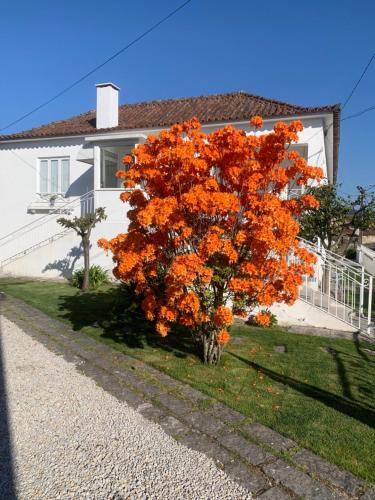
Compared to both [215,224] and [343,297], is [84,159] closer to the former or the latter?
[343,297]

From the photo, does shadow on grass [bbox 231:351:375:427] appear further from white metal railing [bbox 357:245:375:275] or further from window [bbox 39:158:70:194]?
window [bbox 39:158:70:194]

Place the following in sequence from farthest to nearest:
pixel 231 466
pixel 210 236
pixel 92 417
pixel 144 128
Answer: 1. pixel 144 128
2. pixel 210 236
3. pixel 92 417
4. pixel 231 466

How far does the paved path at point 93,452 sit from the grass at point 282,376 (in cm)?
106

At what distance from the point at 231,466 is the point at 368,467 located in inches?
45.2

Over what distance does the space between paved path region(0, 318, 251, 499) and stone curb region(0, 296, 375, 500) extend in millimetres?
165

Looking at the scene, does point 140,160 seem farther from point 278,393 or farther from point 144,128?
point 144,128

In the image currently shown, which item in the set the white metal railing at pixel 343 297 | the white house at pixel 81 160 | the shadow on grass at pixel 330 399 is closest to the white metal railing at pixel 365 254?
the white metal railing at pixel 343 297

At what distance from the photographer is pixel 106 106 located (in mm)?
16594

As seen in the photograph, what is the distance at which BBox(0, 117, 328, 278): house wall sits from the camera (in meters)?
13.7

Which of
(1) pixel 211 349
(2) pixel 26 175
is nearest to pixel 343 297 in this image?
(1) pixel 211 349

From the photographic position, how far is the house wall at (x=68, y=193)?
1368 centimetres

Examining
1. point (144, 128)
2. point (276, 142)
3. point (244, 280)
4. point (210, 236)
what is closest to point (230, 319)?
point (244, 280)

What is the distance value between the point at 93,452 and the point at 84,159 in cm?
1366

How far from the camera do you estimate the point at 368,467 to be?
3.40m
